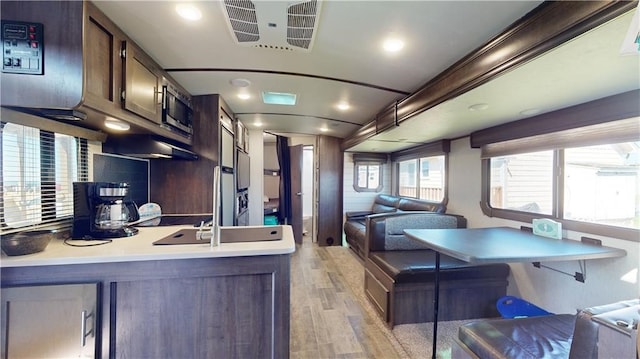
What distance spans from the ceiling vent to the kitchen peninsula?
4.17ft

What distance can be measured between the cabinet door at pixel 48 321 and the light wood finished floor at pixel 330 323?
Answer: 4.47ft

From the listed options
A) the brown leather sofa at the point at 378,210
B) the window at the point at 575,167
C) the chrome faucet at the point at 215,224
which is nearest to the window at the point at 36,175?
the chrome faucet at the point at 215,224

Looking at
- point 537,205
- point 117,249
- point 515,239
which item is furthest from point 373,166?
point 117,249

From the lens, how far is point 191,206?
2.77m

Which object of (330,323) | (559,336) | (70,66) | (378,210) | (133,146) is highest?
(70,66)

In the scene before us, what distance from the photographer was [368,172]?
565cm

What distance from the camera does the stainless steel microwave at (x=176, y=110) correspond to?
2158 millimetres

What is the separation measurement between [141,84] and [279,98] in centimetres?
146

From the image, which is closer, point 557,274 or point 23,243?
point 23,243

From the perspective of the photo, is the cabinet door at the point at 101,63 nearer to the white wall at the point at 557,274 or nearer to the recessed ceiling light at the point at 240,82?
the recessed ceiling light at the point at 240,82

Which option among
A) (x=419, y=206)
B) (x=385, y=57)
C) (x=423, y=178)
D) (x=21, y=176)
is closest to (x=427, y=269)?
(x=419, y=206)

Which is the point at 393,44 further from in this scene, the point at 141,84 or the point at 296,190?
the point at 296,190

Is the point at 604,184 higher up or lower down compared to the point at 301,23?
lower down

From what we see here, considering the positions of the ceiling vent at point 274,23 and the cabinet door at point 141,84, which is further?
the cabinet door at point 141,84
